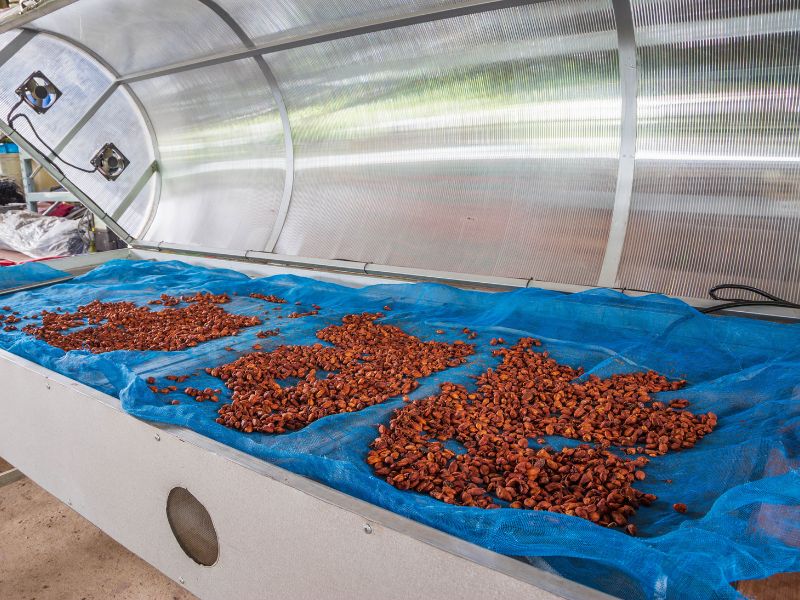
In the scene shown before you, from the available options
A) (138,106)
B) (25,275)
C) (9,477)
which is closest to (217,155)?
(138,106)

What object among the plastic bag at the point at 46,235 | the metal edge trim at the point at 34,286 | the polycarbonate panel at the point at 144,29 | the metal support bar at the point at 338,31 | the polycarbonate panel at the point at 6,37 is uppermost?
the metal support bar at the point at 338,31

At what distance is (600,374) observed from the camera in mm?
A: 2266

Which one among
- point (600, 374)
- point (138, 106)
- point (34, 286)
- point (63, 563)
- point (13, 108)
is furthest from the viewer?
point (138, 106)

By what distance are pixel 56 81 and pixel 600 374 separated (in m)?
4.43

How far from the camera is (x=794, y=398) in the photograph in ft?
5.85

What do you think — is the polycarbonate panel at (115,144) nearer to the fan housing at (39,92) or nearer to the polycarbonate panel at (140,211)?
the polycarbonate panel at (140,211)

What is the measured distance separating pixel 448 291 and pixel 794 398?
5.62 feet

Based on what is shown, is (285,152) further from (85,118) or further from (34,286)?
(34,286)

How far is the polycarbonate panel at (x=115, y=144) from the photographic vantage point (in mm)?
4762

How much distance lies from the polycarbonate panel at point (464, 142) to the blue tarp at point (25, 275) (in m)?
1.55

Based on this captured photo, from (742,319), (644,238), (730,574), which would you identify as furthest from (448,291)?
(730,574)

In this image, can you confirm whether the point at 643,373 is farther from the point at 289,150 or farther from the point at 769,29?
the point at 289,150

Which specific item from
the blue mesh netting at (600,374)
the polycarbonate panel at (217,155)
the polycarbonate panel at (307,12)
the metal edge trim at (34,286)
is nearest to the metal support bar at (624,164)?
the blue mesh netting at (600,374)

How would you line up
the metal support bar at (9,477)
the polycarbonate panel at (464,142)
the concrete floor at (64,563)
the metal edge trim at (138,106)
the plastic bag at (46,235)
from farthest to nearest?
the plastic bag at (46,235) < the metal edge trim at (138,106) < the polycarbonate panel at (464,142) < the metal support bar at (9,477) < the concrete floor at (64,563)
